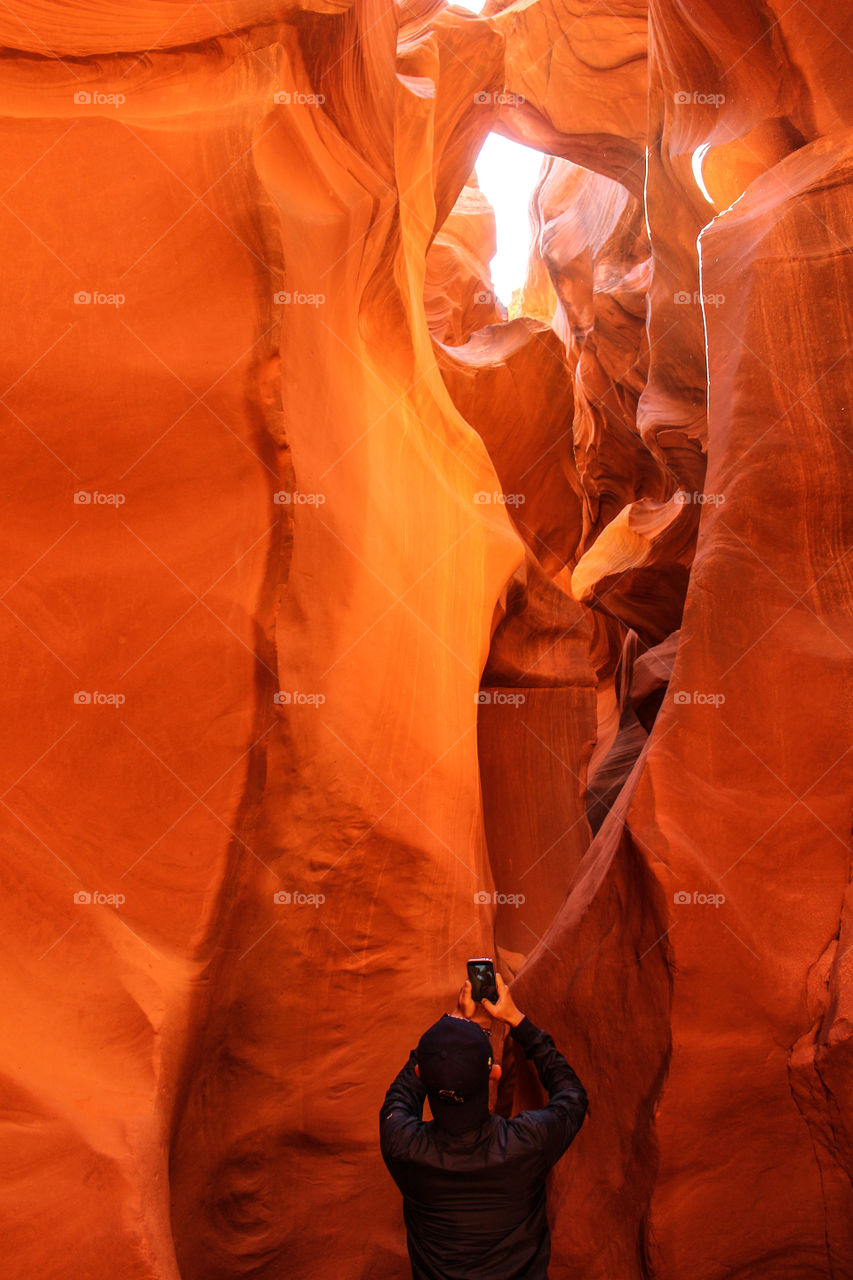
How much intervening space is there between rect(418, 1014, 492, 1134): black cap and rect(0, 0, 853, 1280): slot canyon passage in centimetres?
142

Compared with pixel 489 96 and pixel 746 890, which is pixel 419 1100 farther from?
pixel 489 96

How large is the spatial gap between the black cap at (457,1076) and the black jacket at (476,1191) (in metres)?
0.05

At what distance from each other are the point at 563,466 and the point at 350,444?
10.5m

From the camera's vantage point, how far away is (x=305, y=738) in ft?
16.4

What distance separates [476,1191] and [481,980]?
0.63 metres

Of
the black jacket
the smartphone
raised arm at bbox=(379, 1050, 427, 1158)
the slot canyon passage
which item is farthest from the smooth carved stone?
the black jacket

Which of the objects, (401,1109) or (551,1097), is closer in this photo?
(401,1109)

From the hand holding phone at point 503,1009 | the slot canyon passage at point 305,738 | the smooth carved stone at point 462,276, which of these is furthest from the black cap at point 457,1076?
the smooth carved stone at point 462,276

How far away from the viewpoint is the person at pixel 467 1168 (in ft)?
8.83

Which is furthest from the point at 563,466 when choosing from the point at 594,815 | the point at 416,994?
the point at 416,994

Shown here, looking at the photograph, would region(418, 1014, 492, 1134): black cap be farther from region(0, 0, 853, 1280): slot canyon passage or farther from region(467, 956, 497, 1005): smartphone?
region(0, 0, 853, 1280): slot canyon passage

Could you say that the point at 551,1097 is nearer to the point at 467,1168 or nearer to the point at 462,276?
the point at 467,1168

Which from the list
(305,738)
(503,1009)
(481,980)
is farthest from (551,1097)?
(305,738)

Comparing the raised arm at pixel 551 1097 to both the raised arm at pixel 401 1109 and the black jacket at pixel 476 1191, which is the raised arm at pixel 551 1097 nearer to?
the black jacket at pixel 476 1191
